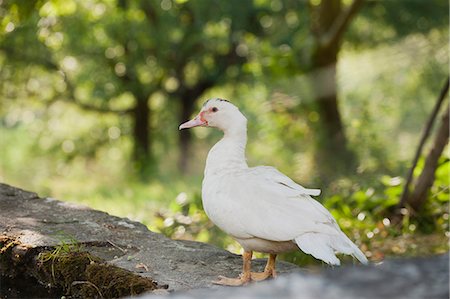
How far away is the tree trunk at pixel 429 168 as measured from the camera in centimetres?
597

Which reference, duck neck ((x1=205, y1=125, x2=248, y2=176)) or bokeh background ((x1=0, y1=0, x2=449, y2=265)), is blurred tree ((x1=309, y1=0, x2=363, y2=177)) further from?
duck neck ((x1=205, y1=125, x2=248, y2=176))

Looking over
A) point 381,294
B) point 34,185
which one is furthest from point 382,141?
point 381,294

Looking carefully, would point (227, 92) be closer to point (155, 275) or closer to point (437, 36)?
point (437, 36)

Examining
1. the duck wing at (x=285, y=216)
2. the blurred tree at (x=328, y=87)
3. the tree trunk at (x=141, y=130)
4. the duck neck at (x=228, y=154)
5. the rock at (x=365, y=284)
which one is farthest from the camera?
the tree trunk at (x=141, y=130)

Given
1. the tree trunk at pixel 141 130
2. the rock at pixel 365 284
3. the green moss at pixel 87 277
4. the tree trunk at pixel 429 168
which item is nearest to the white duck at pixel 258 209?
the green moss at pixel 87 277

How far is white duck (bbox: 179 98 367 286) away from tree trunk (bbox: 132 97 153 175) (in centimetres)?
868

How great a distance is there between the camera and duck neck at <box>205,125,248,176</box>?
13.2ft

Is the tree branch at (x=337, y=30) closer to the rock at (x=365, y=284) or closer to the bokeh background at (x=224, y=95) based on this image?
the bokeh background at (x=224, y=95)

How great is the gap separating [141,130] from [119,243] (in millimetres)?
9089

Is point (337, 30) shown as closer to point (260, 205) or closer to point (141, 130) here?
point (260, 205)

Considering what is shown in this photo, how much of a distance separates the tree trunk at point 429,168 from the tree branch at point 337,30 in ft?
6.89

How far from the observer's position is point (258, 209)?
3.64 metres

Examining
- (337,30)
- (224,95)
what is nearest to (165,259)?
(337,30)

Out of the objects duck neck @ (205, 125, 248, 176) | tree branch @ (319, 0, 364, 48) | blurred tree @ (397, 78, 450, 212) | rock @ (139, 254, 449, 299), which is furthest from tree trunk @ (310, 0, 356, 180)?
rock @ (139, 254, 449, 299)
